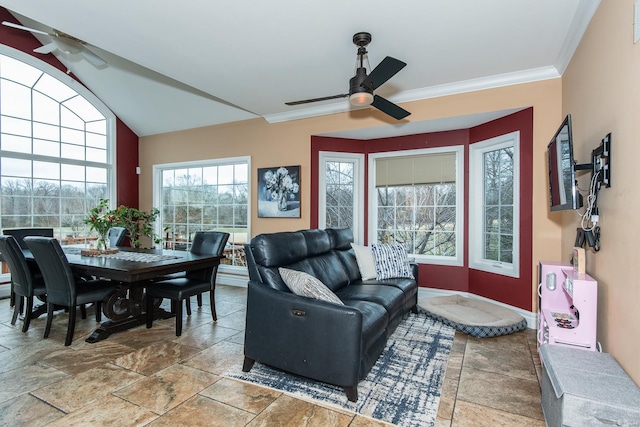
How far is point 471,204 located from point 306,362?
10.6 ft

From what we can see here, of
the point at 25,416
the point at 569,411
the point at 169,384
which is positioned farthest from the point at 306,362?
the point at 25,416

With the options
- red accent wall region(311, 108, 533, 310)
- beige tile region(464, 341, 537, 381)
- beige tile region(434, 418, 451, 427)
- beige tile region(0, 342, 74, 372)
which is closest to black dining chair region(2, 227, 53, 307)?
beige tile region(0, 342, 74, 372)

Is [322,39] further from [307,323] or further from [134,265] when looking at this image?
[134,265]

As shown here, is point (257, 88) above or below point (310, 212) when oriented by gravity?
above

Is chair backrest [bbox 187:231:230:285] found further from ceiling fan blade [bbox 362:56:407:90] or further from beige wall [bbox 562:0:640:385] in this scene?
beige wall [bbox 562:0:640:385]

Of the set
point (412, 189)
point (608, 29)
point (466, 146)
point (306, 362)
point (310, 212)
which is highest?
point (608, 29)

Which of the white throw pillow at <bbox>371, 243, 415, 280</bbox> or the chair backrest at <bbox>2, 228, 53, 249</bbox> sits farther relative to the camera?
the chair backrest at <bbox>2, 228, 53, 249</bbox>

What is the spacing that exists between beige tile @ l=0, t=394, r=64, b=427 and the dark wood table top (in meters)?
1.01

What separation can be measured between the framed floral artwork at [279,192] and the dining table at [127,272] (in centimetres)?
155

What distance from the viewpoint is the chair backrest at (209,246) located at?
3763 millimetres

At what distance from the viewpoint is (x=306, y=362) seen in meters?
2.23

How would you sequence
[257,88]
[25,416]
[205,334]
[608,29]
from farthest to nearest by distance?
1. [257,88]
2. [205,334]
3. [608,29]
4. [25,416]

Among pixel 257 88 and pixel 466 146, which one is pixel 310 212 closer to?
pixel 257 88

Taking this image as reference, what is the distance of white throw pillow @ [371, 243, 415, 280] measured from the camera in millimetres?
3787
